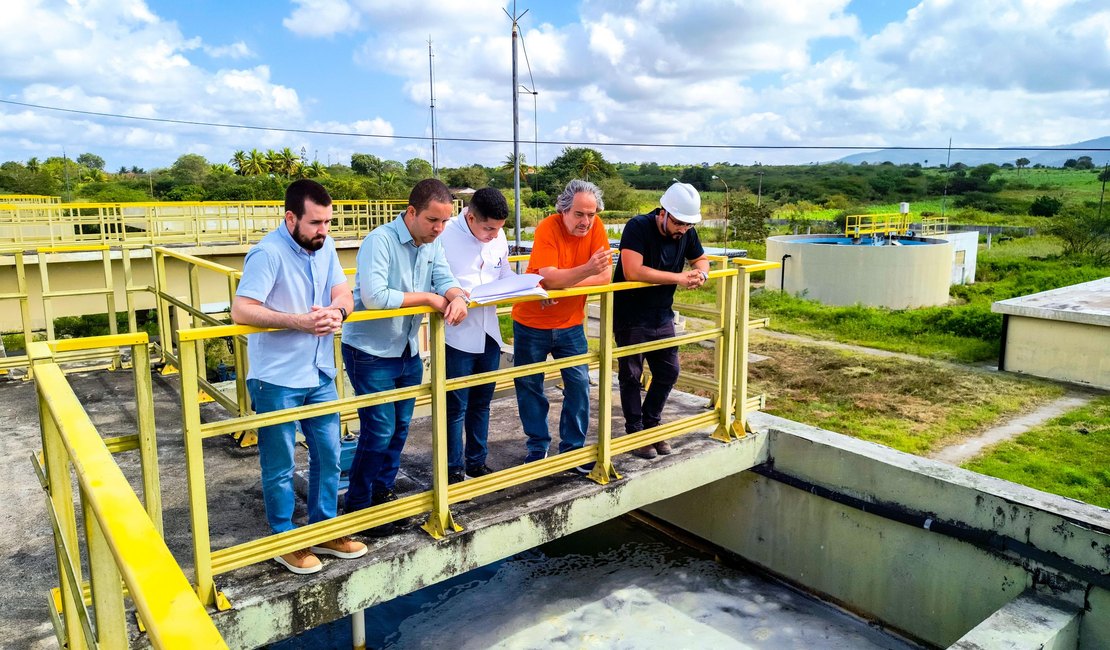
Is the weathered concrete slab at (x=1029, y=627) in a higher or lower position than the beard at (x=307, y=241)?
lower

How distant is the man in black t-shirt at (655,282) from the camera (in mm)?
4277

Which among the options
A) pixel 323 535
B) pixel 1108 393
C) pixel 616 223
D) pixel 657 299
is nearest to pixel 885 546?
pixel 657 299

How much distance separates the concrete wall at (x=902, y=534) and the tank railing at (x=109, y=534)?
4.18 metres

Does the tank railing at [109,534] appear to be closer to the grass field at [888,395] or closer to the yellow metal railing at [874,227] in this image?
the grass field at [888,395]

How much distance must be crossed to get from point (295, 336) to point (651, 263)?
6.97 ft

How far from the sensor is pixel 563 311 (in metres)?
4.15

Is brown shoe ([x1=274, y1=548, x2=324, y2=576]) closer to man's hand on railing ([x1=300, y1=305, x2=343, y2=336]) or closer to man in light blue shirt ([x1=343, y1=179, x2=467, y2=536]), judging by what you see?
man in light blue shirt ([x1=343, y1=179, x2=467, y2=536])

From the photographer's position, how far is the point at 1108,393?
10820 millimetres

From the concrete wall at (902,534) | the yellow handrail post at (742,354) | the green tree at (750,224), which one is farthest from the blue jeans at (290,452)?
the green tree at (750,224)

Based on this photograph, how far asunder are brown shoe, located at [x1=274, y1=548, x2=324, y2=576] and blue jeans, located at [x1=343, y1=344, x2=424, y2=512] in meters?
0.42

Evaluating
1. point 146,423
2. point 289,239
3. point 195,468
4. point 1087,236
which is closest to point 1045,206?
point 1087,236

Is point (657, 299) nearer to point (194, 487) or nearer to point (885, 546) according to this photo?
point (885, 546)

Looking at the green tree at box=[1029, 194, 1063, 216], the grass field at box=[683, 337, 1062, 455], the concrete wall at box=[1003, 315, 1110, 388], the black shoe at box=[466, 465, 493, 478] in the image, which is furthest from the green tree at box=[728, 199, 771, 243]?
the black shoe at box=[466, 465, 493, 478]

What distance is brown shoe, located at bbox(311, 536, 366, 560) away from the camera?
3330mm
